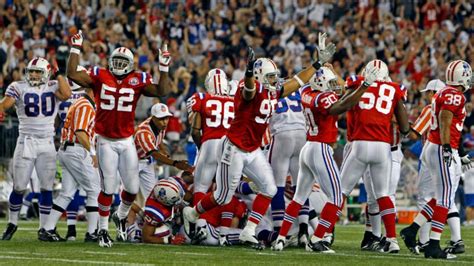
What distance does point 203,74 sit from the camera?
2334 cm

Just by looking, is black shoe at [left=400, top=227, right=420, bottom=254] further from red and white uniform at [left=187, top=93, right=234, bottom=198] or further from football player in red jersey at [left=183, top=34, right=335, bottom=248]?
red and white uniform at [left=187, top=93, right=234, bottom=198]

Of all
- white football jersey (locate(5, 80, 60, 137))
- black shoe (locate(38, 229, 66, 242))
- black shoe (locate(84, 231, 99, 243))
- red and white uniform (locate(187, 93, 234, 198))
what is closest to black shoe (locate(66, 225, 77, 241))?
black shoe (locate(38, 229, 66, 242))

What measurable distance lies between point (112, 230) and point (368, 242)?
14.4 feet

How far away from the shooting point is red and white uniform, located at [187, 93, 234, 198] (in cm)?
1384

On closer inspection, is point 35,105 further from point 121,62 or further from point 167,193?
point 167,193

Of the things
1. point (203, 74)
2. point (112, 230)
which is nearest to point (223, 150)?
point (112, 230)

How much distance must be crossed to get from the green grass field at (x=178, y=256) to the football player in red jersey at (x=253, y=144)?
1.75 feet

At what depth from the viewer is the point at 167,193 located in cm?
1355

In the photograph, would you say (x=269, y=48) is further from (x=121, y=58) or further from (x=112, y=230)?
(x=121, y=58)

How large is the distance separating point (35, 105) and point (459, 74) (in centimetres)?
482

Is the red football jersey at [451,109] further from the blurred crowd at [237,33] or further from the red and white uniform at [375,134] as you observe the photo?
the blurred crowd at [237,33]

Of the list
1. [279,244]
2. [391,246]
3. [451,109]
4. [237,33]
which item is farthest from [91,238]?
[237,33]

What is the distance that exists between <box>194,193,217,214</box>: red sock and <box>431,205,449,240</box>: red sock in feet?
7.61

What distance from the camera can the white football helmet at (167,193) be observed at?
13.6 meters
